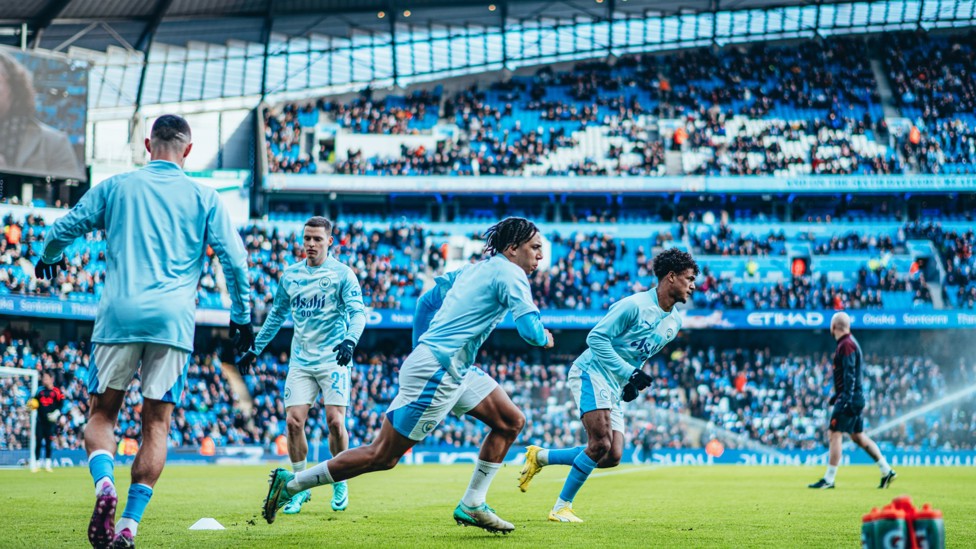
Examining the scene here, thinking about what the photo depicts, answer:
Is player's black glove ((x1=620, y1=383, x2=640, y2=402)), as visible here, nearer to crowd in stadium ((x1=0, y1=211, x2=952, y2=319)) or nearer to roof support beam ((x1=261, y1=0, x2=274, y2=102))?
crowd in stadium ((x1=0, y1=211, x2=952, y2=319))

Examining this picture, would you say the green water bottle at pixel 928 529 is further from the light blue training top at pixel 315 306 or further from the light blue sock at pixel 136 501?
the light blue training top at pixel 315 306

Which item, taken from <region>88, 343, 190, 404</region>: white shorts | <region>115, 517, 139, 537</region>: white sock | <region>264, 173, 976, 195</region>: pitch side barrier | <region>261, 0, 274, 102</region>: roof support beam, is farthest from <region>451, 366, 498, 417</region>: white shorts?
<region>261, 0, 274, 102</region>: roof support beam

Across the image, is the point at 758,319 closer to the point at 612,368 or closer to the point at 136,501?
the point at 612,368

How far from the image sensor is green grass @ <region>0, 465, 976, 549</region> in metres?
7.64

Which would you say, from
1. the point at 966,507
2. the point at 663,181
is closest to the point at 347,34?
the point at 663,181

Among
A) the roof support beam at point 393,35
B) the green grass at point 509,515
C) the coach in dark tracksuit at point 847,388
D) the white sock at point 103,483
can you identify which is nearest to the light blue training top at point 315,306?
the green grass at point 509,515

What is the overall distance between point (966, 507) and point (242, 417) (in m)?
25.5

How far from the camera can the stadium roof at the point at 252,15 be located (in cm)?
4200

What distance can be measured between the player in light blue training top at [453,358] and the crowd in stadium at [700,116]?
3900 centimetres

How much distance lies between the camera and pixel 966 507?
11484mm

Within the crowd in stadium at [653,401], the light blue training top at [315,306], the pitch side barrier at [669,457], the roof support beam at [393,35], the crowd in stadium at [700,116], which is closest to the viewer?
the light blue training top at [315,306]

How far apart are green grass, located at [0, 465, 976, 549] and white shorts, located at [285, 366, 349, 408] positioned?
1.19 meters

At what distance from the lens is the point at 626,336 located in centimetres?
995

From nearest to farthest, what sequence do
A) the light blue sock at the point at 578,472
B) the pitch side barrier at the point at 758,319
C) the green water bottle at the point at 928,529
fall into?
the green water bottle at the point at 928,529 → the light blue sock at the point at 578,472 → the pitch side barrier at the point at 758,319
